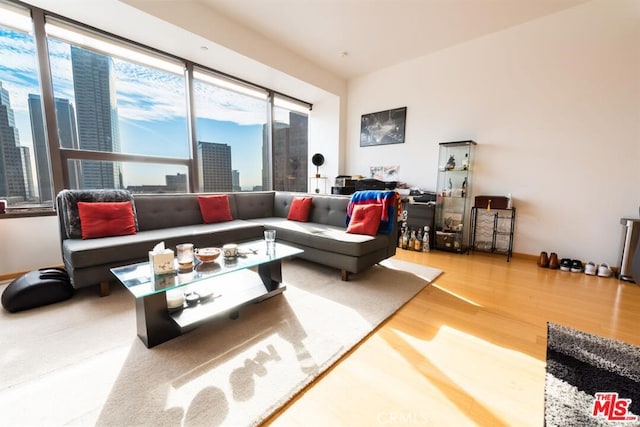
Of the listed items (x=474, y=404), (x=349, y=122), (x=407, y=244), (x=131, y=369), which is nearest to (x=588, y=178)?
(x=407, y=244)

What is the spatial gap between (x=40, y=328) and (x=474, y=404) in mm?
2514

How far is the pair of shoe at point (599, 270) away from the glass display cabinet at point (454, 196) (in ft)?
4.00

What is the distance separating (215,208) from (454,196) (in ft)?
10.9

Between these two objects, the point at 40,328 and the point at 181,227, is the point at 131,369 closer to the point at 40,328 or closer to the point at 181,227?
the point at 40,328

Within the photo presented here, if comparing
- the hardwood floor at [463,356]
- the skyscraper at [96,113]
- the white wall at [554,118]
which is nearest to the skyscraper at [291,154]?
the skyscraper at [96,113]

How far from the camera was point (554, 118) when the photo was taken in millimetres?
3021

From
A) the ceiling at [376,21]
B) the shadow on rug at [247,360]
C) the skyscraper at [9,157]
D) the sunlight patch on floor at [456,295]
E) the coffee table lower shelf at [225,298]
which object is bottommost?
the sunlight patch on floor at [456,295]

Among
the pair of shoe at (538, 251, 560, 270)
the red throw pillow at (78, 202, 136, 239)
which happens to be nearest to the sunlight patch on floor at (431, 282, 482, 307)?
the pair of shoe at (538, 251, 560, 270)

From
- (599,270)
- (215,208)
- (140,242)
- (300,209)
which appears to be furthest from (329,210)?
(599,270)

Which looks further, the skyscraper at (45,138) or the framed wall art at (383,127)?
the framed wall art at (383,127)

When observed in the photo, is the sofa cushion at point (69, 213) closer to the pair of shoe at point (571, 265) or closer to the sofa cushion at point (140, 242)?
the sofa cushion at point (140, 242)

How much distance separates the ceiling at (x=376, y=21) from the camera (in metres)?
2.84

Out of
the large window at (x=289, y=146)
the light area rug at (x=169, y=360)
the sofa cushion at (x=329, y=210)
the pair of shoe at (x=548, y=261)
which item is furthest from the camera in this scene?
the large window at (x=289, y=146)

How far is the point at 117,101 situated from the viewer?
3.09m
